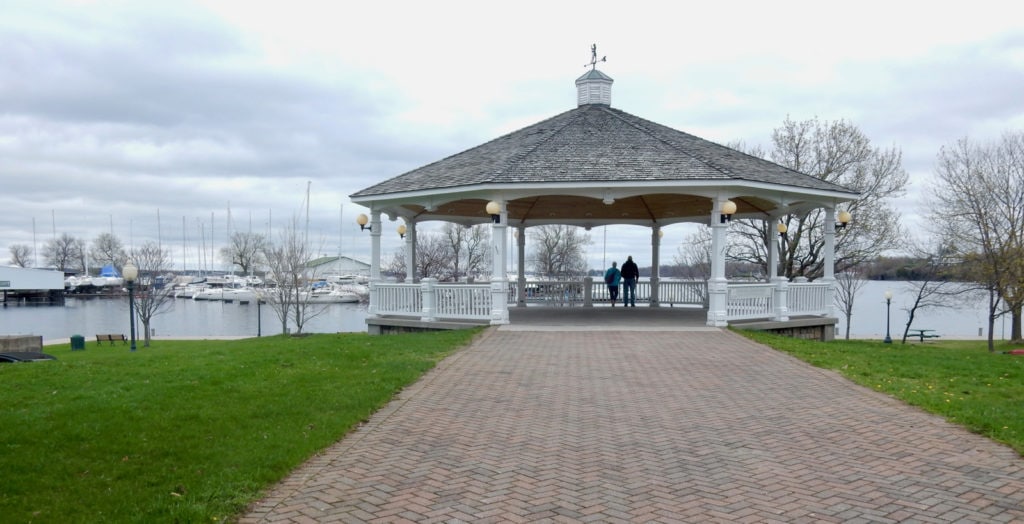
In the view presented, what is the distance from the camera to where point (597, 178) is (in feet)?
47.2

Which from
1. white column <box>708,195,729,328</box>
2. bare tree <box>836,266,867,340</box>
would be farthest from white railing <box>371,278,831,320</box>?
bare tree <box>836,266,867,340</box>

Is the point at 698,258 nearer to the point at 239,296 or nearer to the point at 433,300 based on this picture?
the point at 433,300

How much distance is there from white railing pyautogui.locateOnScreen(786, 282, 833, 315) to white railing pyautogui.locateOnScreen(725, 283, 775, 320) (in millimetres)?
625

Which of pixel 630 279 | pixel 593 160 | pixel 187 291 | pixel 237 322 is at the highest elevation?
pixel 593 160

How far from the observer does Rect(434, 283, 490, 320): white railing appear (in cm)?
1556

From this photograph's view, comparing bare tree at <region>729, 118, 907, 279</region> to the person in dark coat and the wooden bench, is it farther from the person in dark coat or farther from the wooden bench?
the wooden bench

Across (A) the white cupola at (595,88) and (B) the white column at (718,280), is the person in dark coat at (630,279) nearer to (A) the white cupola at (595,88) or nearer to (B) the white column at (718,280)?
(A) the white cupola at (595,88)

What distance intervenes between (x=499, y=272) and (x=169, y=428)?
9167mm

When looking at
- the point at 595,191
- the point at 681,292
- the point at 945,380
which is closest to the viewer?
the point at 945,380

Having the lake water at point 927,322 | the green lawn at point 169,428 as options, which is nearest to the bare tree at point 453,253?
the lake water at point 927,322

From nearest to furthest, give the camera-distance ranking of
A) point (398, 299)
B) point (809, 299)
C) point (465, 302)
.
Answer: point (465, 302) < point (809, 299) < point (398, 299)

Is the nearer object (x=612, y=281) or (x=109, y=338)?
(x=612, y=281)

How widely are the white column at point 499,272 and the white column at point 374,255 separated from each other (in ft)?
11.7

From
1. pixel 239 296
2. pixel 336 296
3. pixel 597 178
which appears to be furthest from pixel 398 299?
pixel 239 296
